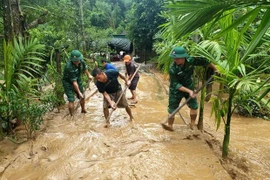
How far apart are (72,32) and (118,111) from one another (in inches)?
366

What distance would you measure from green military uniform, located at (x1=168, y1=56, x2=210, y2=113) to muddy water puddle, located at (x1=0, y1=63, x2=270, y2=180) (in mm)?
587

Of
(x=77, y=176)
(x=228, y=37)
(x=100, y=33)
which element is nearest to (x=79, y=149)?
(x=77, y=176)

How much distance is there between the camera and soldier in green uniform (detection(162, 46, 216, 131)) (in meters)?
3.65

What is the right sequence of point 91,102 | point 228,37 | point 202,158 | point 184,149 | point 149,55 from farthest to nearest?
point 149,55
point 91,102
point 184,149
point 202,158
point 228,37

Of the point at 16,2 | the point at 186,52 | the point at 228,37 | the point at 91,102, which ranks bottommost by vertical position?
the point at 91,102

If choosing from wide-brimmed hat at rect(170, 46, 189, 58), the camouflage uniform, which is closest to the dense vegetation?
wide-brimmed hat at rect(170, 46, 189, 58)

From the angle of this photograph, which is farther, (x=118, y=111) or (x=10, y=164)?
(x=118, y=111)

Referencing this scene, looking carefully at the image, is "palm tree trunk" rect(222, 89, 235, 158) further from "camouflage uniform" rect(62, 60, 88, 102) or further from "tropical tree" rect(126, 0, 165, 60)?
"tropical tree" rect(126, 0, 165, 60)

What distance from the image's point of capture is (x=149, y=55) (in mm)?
21891

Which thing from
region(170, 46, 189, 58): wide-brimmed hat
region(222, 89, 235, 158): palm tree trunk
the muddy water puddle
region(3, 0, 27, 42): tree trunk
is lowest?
the muddy water puddle

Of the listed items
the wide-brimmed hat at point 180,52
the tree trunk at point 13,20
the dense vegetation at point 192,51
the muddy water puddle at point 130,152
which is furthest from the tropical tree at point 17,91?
the wide-brimmed hat at point 180,52

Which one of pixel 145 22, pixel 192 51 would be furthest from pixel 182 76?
pixel 145 22

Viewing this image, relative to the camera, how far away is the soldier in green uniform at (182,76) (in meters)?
3.65

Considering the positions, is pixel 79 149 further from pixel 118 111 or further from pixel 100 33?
pixel 100 33
